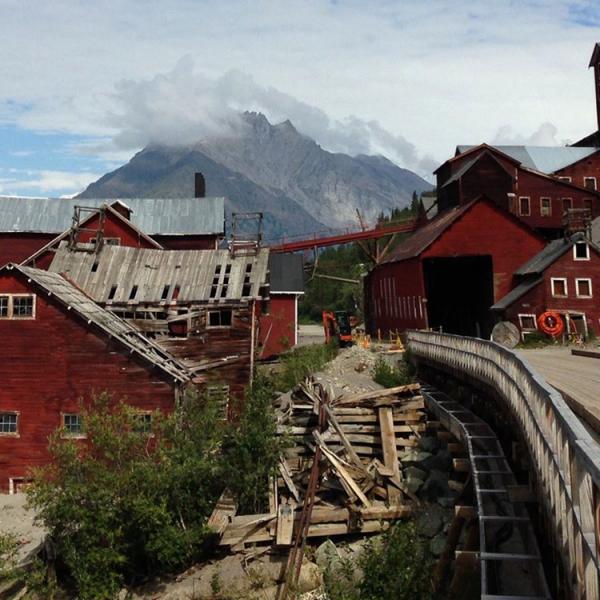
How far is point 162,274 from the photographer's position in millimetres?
36969

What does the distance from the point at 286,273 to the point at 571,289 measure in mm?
22959

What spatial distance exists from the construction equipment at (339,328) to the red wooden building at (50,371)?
51.6ft

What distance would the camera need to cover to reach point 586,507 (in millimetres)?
7402

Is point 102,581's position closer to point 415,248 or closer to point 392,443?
point 392,443

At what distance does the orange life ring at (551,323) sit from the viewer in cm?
3997

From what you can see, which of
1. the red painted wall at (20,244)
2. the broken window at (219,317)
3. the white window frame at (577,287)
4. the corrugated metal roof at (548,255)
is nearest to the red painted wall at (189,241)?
the red painted wall at (20,244)

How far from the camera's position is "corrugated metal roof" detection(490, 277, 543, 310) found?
41281 millimetres

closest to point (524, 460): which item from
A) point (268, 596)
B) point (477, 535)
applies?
point (477, 535)

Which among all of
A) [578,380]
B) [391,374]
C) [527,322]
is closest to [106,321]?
[391,374]

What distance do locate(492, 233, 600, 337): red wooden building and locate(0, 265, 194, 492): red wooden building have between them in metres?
20.6

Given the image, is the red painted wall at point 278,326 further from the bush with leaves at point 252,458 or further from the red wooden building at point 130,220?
the bush with leaves at point 252,458

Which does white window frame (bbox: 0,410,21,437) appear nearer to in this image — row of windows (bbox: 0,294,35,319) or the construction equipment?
row of windows (bbox: 0,294,35,319)

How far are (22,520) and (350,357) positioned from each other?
16785 millimetres

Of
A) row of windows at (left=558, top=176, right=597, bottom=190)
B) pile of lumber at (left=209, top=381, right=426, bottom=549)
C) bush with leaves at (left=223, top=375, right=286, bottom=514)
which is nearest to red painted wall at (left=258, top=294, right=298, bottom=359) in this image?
pile of lumber at (left=209, top=381, right=426, bottom=549)
